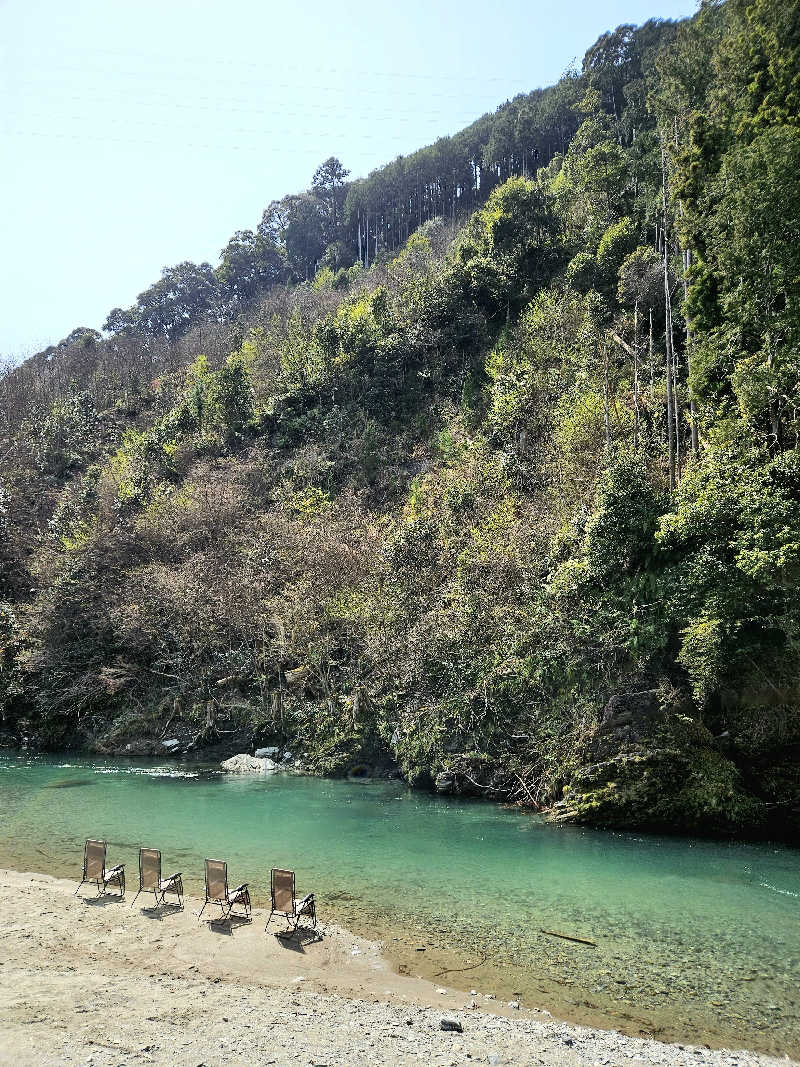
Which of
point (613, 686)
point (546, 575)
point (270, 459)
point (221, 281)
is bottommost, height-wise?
point (613, 686)

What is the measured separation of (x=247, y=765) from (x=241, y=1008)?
17.9 m

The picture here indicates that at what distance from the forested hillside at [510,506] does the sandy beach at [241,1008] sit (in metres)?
9.06

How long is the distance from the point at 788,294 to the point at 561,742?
563 inches

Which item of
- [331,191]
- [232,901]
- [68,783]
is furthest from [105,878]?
[331,191]

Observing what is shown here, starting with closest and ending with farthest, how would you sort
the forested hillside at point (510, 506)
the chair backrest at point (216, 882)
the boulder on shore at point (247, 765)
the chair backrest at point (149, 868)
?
the chair backrest at point (216, 882), the chair backrest at point (149, 868), the forested hillside at point (510, 506), the boulder on shore at point (247, 765)

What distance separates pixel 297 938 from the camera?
9.73 metres

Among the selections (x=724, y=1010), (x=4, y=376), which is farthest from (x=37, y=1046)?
(x=4, y=376)

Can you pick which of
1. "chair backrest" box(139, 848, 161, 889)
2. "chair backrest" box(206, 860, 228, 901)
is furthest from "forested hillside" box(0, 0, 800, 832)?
"chair backrest" box(139, 848, 161, 889)

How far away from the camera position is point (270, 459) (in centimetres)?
4300

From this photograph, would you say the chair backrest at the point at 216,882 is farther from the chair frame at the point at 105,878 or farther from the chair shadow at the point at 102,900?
the chair frame at the point at 105,878

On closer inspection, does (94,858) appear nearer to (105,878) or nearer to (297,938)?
(105,878)

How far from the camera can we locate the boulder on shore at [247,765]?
958 inches

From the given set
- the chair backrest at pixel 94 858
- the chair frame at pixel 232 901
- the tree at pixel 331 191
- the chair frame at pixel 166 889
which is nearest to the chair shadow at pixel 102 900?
the chair frame at pixel 166 889

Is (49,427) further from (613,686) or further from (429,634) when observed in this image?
(613,686)
